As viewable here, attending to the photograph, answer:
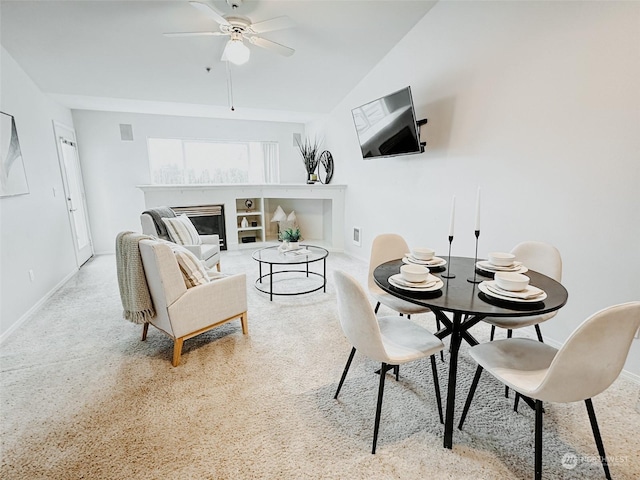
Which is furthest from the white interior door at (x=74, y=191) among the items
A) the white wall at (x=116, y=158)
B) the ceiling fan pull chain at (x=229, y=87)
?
the ceiling fan pull chain at (x=229, y=87)

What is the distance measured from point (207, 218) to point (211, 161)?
116 cm

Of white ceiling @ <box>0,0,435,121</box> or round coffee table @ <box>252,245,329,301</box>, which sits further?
round coffee table @ <box>252,245,329,301</box>

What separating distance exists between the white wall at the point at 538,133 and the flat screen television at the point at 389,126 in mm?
280

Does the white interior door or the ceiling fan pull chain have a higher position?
the ceiling fan pull chain

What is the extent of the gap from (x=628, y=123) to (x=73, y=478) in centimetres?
356

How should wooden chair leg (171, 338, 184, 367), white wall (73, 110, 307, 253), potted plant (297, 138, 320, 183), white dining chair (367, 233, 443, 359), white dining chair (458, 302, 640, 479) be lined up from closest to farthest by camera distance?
white dining chair (458, 302, 640, 479)
wooden chair leg (171, 338, 184, 367)
white dining chair (367, 233, 443, 359)
white wall (73, 110, 307, 253)
potted plant (297, 138, 320, 183)

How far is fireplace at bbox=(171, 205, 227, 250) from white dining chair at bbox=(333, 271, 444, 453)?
178 inches

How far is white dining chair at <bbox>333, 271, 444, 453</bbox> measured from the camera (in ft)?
4.76

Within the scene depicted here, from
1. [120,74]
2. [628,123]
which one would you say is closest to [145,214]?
[120,74]

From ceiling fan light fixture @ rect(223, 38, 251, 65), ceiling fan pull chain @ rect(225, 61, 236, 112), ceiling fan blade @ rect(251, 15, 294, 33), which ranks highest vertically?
ceiling fan pull chain @ rect(225, 61, 236, 112)

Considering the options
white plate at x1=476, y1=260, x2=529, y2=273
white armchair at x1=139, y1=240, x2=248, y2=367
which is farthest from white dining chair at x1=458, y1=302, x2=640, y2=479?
white armchair at x1=139, y1=240, x2=248, y2=367

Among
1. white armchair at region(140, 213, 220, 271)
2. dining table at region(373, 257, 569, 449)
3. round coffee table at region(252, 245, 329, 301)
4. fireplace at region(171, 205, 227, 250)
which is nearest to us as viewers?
dining table at region(373, 257, 569, 449)

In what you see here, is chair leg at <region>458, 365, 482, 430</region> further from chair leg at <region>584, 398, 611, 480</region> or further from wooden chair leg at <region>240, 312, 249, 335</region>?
wooden chair leg at <region>240, 312, 249, 335</region>

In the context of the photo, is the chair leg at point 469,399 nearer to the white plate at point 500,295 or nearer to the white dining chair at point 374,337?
the white dining chair at point 374,337
